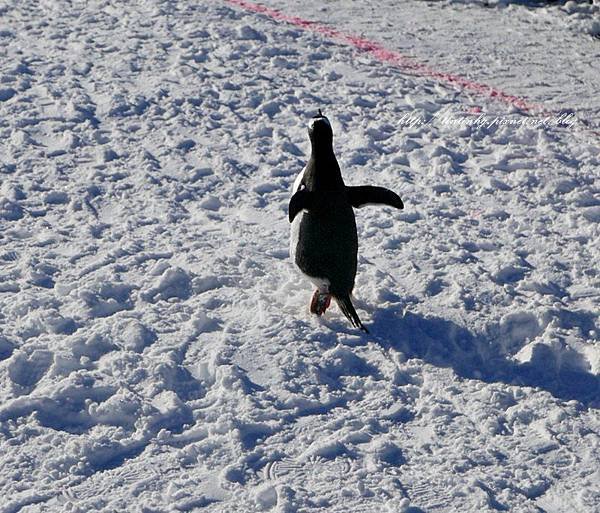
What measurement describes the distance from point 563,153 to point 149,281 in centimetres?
270

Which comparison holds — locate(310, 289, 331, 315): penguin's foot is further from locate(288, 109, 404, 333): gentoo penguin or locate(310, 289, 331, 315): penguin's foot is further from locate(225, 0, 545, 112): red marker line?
locate(225, 0, 545, 112): red marker line

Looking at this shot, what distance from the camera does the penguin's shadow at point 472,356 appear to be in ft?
13.8

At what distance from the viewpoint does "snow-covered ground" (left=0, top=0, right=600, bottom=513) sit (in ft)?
12.3

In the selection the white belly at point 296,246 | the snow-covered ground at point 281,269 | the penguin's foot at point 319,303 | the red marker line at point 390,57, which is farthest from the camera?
the red marker line at point 390,57

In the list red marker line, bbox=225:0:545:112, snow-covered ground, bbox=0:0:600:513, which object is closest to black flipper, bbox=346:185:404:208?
snow-covered ground, bbox=0:0:600:513

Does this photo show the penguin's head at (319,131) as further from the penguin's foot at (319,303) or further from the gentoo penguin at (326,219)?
the penguin's foot at (319,303)

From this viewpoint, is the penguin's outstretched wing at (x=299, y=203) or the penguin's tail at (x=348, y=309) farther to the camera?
the penguin's tail at (x=348, y=309)

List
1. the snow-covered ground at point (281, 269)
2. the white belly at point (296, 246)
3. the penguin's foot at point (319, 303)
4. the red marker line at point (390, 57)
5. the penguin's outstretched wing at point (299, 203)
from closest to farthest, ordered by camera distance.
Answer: the snow-covered ground at point (281, 269)
the penguin's outstretched wing at point (299, 203)
the white belly at point (296, 246)
the penguin's foot at point (319, 303)
the red marker line at point (390, 57)

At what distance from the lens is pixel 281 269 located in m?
4.94

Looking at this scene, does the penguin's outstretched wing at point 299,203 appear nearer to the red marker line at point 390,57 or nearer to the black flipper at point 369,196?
the black flipper at point 369,196

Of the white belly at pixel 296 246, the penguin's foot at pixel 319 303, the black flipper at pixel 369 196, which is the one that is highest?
the black flipper at pixel 369 196

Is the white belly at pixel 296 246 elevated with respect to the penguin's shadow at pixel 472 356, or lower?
elevated

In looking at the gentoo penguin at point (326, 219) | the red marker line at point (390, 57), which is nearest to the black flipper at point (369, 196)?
the gentoo penguin at point (326, 219)

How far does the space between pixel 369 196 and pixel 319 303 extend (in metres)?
0.53
